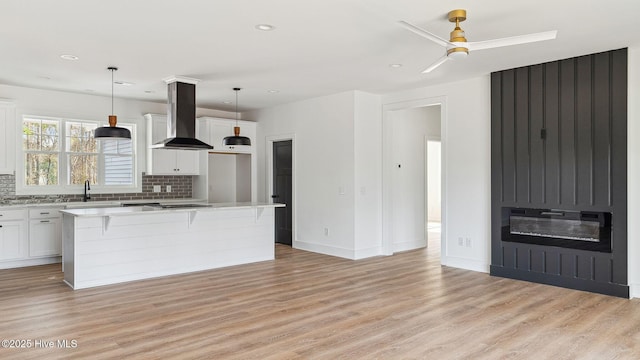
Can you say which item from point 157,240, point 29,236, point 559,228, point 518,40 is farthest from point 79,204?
point 559,228

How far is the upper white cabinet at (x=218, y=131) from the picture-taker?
8039mm

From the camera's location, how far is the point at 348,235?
6.91m

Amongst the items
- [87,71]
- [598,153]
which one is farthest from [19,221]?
[598,153]

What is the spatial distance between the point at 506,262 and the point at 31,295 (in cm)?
540

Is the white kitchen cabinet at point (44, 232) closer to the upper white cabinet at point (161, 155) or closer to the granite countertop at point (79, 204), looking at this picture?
the granite countertop at point (79, 204)

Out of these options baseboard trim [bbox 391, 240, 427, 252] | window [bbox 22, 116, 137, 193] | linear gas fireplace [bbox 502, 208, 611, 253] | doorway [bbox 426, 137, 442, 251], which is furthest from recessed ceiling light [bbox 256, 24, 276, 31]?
doorway [bbox 426, 137, 442, 251]

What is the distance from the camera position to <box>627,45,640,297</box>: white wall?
181 inches

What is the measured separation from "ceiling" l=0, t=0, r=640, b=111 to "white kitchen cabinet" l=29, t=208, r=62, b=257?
186 centimetres

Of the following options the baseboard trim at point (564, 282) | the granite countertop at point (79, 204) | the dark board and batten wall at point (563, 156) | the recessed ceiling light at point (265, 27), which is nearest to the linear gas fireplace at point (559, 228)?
the dark board and batten wall at point (563, 156)

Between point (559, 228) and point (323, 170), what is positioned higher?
point (323, 170)

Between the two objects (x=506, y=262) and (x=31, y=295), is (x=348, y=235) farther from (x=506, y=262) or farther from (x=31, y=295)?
(x=31, y=295)

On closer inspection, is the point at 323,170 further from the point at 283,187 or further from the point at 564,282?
the point at 564,282

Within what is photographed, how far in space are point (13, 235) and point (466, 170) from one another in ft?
20.4

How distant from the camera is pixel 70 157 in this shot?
7.16 meters
